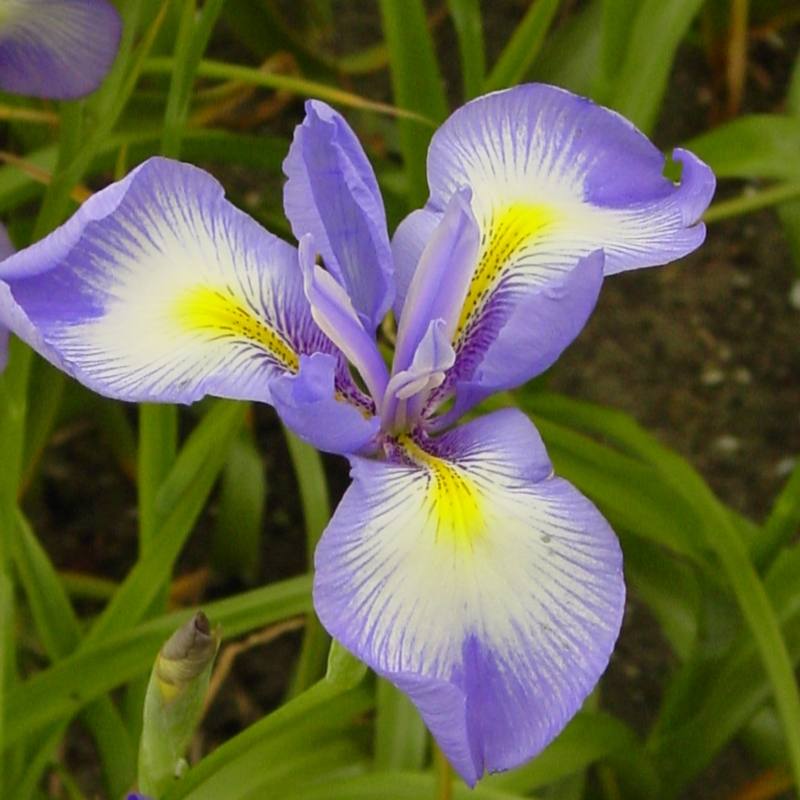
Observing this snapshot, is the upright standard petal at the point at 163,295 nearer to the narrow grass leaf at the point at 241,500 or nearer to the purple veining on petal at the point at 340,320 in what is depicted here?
the purple veining on petal at the point at 340,320

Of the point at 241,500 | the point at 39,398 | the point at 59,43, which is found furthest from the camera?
the point at 241,500

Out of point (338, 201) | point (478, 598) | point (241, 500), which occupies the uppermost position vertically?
point (338, 201)

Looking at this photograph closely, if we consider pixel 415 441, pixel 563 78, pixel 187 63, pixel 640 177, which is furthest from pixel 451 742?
pixel 563 78

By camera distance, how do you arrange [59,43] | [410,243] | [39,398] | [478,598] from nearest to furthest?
[478,598] → [410,243] → [59,43] → [39,398]

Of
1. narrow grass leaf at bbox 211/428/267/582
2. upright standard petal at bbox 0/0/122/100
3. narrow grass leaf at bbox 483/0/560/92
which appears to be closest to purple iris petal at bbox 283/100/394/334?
upright standard petal at bbox 0/0/122/100

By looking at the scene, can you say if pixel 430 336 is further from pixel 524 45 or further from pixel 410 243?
pixel 524 45

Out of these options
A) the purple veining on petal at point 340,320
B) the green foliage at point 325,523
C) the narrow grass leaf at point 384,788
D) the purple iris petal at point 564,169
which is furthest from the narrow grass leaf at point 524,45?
the narrow grass leaf at point 384,788

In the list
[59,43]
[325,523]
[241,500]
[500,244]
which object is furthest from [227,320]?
[241,500]
